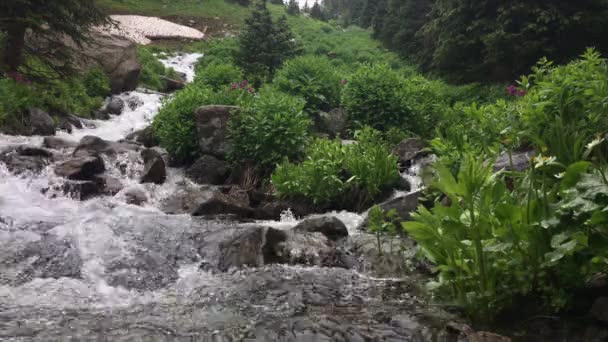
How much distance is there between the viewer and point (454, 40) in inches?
593

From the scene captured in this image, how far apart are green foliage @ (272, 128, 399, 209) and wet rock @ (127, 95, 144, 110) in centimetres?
868

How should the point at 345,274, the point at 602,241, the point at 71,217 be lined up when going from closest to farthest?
the point at 602,241 → the point at 345,274 → the point at 71,217

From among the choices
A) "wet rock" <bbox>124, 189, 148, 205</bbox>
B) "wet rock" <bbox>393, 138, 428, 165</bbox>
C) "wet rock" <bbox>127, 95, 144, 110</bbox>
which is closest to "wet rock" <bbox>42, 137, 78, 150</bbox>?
"wet rock" <bbox>124, 189, 148, 205</bbox>

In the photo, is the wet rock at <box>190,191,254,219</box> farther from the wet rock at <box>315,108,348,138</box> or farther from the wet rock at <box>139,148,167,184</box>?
the wet rock at <box>315,108,348,138</box>

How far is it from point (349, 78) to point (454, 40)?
4349 millimetres

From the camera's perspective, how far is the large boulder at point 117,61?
55.4 feet

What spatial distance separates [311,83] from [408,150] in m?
3.89

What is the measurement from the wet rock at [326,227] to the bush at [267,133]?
8.56ft

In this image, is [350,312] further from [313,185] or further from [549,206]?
[313,185]

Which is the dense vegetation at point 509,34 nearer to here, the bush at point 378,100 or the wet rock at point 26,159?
the bush at point 378,100

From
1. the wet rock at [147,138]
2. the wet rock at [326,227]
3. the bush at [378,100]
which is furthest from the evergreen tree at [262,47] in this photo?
the wet rock at [326,227]

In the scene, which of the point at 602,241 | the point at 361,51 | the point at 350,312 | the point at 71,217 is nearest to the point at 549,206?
the point at 602,241

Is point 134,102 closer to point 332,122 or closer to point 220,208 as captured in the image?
point 332,122

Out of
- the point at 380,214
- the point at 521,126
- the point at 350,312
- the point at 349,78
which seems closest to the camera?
the point at 350,312
